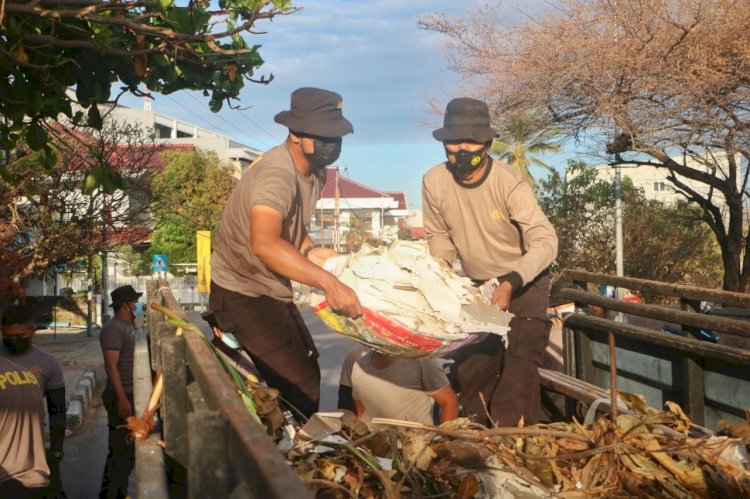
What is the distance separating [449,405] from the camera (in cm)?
533

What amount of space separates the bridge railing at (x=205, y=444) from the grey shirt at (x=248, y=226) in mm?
1602

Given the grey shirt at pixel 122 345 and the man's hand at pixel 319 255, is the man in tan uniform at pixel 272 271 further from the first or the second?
the grey shirt at pixel 122 345

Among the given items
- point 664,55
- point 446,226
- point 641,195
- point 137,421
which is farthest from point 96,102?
point 641,195

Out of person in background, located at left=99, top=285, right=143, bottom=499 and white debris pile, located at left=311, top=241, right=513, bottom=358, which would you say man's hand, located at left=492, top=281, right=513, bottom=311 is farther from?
person in background, located at left=99, top=285, right=143, bottom=499

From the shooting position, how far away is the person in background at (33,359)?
6.82 metres

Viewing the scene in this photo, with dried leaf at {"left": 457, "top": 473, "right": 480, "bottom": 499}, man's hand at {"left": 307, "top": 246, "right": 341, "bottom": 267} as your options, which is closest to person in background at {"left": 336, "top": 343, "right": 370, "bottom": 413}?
man's hand at {"left": 307, "top": 246, "right": 341, "bottom": 267}

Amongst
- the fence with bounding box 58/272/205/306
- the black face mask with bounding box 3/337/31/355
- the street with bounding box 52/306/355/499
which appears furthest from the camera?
the fence with bounding box 58/272/205/306

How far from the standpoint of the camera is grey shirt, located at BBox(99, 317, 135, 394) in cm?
843

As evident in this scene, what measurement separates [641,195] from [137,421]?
83.7 feet

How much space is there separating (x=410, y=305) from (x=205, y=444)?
2309 millimetres

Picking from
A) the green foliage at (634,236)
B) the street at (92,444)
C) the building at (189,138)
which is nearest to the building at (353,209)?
the building at (189,138)

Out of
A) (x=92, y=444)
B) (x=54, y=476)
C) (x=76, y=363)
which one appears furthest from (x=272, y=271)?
(x=76, y=363)

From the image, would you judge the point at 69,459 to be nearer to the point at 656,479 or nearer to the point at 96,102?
the point at 96,102

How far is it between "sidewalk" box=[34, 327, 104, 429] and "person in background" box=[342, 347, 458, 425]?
8306 millimetres
